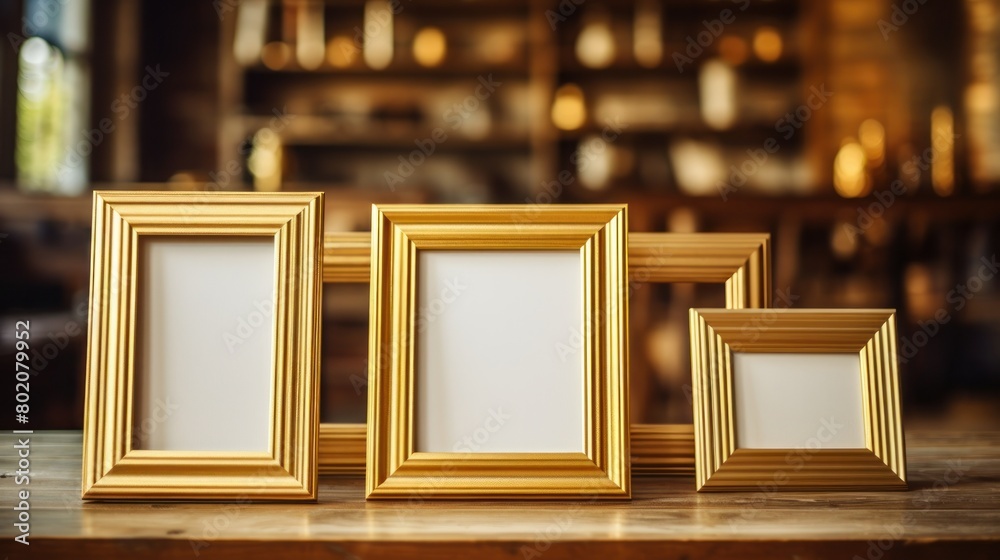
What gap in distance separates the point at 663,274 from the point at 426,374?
318 millimetres

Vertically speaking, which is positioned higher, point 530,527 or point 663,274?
point 663,274

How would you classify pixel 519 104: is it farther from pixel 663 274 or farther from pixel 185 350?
pixel 185 350

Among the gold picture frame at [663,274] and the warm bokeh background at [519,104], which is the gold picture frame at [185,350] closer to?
the gold picture frame at [663,274]

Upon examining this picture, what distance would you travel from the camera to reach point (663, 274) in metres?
0.84

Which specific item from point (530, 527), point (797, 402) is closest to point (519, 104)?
point (797, 402)

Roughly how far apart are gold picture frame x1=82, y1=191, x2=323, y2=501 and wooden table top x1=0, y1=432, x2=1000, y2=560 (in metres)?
0.02

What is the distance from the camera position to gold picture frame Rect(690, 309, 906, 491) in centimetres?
71

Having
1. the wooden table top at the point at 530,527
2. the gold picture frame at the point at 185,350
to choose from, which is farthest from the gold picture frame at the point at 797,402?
the gold picture frame at the point at 185,350

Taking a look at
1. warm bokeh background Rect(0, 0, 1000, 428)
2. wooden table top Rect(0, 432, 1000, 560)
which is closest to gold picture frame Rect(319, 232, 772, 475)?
wooden table top Rect(0, 432, 1000, 560)

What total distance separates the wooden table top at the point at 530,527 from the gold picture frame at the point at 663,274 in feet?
0.24

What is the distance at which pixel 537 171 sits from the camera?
382 centimetres

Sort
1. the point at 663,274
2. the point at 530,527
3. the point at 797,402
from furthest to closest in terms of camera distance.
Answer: the point at 663,274, the point at 797,402, the point at 530,527

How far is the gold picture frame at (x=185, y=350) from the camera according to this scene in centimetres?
65

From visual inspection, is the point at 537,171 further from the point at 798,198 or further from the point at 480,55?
the point at 798,198
